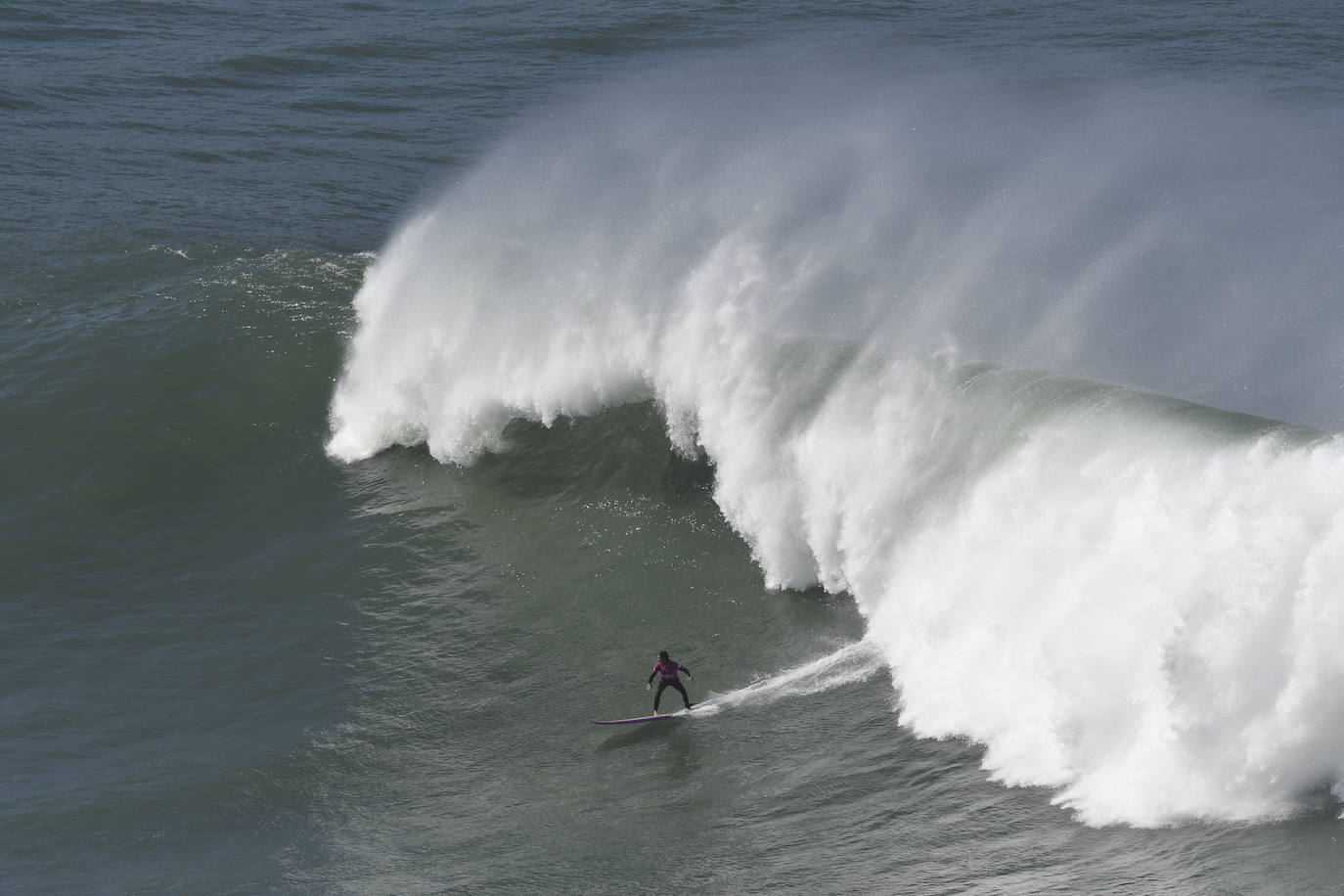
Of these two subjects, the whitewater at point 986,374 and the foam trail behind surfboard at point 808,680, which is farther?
the foam trail behind surfboard at point 808,680

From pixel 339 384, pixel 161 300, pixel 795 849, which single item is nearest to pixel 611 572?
pixel 795 849

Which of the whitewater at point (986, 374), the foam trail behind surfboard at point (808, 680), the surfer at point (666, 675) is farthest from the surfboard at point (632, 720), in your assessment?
the whitewater at point (986, 374)

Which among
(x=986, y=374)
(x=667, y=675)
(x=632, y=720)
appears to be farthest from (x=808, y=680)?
(x=986, y=374)

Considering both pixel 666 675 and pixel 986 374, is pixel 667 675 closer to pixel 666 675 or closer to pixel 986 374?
pixel 666 675

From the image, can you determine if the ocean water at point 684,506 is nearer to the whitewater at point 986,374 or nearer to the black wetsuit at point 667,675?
the whitewater at point 986,374

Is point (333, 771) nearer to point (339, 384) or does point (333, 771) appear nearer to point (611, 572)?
point (611, 572)

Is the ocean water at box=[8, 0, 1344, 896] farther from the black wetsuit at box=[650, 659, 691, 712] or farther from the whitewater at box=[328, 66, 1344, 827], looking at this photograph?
the black wetsuit at box=[650, 659, 691, 712]
